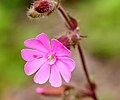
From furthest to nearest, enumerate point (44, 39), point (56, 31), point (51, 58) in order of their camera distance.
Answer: point (56, 31) → point (51, 58) → point (44, 39)

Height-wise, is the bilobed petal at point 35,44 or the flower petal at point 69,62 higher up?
the bilobed petal at point 35,44

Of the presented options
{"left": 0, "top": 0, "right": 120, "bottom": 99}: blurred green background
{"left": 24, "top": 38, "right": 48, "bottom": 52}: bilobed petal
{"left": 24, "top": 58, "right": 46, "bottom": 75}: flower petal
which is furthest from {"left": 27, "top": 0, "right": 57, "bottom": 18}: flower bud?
{"left": 0, "top": 0, "right": 120, "bottom": 99}: blurred green background

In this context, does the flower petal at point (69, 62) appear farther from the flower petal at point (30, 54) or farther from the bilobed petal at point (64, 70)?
the flower petal at point (30, 54)

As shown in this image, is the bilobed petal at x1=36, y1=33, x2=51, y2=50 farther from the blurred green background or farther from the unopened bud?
the blurred green background

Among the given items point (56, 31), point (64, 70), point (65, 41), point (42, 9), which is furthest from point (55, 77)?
point (56, 31)

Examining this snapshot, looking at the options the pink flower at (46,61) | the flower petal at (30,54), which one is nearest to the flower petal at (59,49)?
the pink flower at (46,61)

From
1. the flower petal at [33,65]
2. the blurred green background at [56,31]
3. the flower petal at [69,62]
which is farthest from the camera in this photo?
the blurred green background at [56,31]

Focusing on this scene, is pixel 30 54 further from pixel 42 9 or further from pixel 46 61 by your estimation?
pixel 42 9
